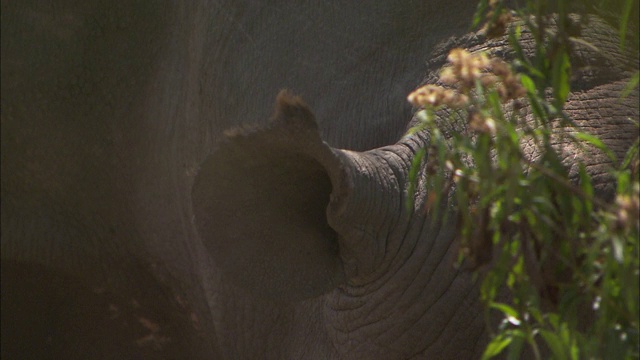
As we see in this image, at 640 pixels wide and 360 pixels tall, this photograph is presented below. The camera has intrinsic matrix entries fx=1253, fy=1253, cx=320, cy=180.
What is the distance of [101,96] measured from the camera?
10.4 ft

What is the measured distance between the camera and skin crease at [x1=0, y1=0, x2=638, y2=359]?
77.7 inches

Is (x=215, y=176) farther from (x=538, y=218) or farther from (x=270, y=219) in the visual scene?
(x=538, y=218)

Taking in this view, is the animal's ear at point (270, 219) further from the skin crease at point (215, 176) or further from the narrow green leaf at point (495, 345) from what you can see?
the narrow green leaf at point (495, 345)

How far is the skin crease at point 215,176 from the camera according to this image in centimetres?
197

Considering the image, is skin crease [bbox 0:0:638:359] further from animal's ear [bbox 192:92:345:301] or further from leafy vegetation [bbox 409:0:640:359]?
leafy vegetation [bbox 409:0:640:359]

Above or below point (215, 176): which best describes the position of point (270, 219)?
below

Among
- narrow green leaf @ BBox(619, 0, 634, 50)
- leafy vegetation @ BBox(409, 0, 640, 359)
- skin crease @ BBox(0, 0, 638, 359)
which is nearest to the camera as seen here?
leafy vegetation @ BBox(409, 0, 640, 359)

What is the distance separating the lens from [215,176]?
1853mm

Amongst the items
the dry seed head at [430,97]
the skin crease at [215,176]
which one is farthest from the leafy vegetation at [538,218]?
the skin crease at [215,176]

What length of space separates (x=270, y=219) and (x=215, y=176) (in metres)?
0.16

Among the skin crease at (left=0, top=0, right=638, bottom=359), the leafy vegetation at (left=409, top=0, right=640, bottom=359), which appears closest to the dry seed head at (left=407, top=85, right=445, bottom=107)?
the leafy vegetation at (left=409, top=0, right=640, bottom=359)

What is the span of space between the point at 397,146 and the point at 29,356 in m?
1.85

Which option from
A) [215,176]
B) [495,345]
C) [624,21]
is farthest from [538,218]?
[215,176]

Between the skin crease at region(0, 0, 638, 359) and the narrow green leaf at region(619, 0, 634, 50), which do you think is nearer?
the narrow green leaf at region(619, 0, 634, 50)
